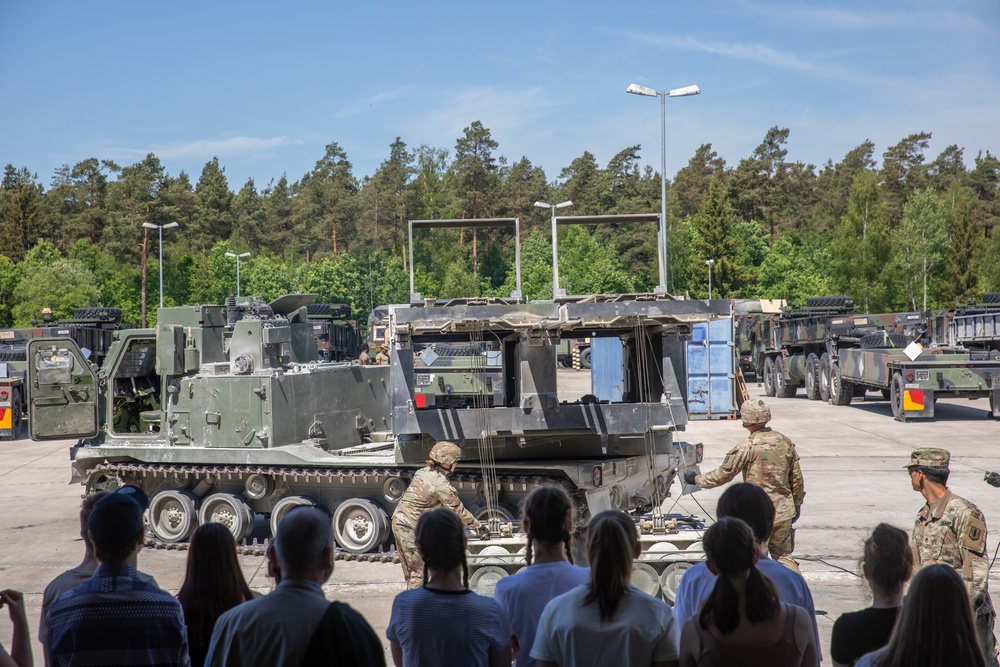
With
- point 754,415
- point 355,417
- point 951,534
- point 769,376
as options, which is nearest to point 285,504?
point 355,417

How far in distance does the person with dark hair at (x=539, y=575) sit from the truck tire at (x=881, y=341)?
22401mm

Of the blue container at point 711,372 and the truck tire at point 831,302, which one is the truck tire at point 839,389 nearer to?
the truck tire at point 831,302

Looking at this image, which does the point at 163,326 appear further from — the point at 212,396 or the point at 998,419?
the point at 998,419

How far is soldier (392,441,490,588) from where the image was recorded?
7359mm

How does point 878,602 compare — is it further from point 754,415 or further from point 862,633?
point 754,415

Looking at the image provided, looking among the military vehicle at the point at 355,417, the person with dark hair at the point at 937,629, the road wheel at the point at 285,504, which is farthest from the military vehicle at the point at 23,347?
the person with dark hair at the point at 937,629

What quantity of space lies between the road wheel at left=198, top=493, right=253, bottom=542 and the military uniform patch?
25.7 feet

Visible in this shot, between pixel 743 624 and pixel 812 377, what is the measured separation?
26.3 m

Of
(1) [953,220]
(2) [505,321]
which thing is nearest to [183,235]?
(1) [953,220]

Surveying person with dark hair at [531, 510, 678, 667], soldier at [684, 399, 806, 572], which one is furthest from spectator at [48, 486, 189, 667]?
soldier at [684, 399, 806, 572]

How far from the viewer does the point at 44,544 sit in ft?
37.1

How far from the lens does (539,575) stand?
4.33 m

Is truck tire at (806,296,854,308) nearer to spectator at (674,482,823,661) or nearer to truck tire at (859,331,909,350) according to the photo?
truck tire at (859,331,909,350)

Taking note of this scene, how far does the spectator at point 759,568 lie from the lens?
436 cm
